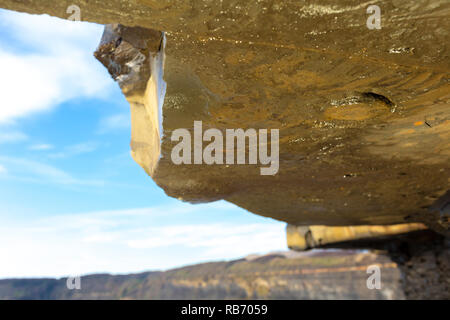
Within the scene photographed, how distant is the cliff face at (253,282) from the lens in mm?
6680

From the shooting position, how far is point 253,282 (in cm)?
772

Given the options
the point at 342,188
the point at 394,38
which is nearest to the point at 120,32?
the point at 394,38

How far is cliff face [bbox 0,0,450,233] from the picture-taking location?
2.60ft

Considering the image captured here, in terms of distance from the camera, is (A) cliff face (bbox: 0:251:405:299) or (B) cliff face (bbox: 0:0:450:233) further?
(A) cliff face (bbox: 0:251:405:299)

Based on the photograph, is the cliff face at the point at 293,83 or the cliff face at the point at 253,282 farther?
the cliff face at the point at 253,282

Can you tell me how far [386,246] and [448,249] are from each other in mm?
744

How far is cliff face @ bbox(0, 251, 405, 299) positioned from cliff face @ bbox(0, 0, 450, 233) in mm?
5140

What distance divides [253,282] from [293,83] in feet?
23.8

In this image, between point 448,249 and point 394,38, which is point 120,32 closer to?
point 394,38

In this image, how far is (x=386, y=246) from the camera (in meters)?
4.23

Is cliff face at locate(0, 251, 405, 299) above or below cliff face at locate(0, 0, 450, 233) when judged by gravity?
below

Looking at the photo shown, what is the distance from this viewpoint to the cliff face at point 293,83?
0.79 m

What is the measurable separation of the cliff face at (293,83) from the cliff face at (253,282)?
5.14 m

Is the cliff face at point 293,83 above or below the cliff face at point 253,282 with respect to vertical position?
above
